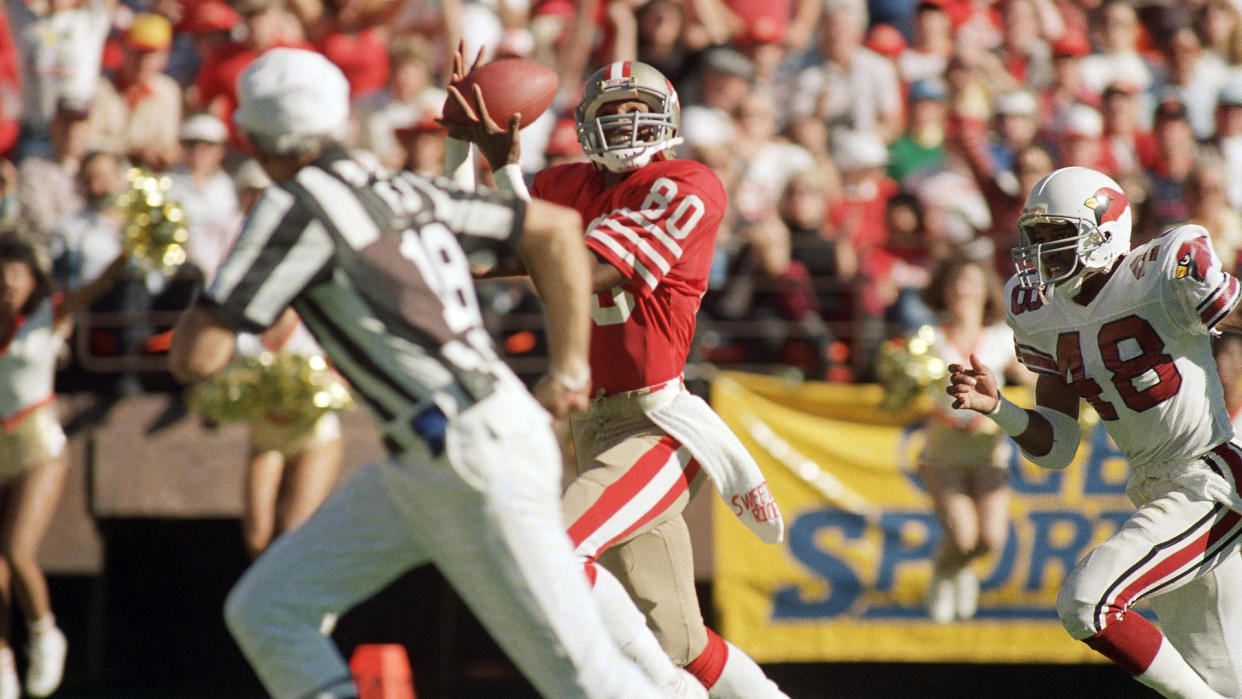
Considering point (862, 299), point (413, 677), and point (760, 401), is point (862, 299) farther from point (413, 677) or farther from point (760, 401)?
point (413, 677)

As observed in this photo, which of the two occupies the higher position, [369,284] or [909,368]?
[369,284]

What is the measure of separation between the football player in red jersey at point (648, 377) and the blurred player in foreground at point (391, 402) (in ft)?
2.76

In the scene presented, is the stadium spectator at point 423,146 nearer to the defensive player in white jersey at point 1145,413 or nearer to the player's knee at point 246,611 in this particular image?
the defensive player in white jersey at point 1145,413

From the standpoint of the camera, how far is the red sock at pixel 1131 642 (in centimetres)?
475

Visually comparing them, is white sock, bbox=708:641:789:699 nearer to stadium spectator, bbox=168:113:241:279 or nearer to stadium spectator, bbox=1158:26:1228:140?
stadium spectator, bbox=168:113:241:279

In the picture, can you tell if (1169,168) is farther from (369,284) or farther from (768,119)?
(369,284)

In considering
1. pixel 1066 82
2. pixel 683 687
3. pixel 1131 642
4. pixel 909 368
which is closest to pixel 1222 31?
pixel 1066 82

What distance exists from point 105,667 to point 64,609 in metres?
0.37

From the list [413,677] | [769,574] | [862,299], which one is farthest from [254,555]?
[862,299]

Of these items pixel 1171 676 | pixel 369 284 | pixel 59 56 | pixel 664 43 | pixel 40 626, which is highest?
pixel 369 284

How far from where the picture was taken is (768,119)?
8789 mm

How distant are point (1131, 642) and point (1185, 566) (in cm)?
27

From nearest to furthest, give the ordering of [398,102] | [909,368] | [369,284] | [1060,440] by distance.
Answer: [369,284], [1060,440], [909,368], [398,102]

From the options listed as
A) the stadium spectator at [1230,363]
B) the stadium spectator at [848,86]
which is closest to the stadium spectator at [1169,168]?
the stadium spectator at [1230,363]
